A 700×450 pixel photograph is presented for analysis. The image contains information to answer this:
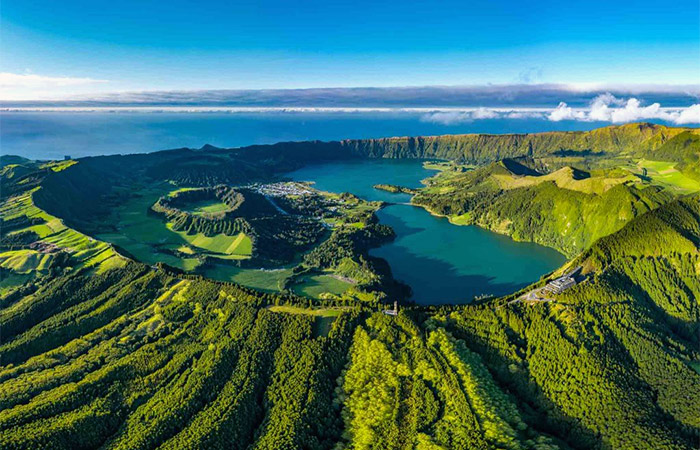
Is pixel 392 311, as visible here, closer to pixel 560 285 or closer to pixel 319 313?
pixel 319 313

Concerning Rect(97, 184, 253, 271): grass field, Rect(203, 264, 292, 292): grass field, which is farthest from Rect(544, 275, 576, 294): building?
Rect(97, 184, 253, 271): grass field

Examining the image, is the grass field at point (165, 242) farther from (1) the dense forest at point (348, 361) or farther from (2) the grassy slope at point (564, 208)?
(2) the grassy slope at point (564, 208)

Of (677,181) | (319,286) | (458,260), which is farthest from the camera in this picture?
(677,181)

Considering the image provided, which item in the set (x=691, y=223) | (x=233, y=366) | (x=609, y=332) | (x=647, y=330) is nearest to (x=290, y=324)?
(x=233, y=366)

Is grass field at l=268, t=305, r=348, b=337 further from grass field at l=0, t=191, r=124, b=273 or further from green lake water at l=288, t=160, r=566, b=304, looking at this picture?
grass field at l=0, t=191, r=124, b=273

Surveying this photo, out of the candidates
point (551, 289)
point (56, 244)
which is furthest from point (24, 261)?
point (551, 289)

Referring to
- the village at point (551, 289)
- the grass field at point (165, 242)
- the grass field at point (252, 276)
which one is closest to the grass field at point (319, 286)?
the grass field at point (252, 276)

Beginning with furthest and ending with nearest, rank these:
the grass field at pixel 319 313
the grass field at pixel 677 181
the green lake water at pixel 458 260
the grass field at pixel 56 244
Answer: the grass field at pixel 677 181, the green lake water at pixel 458 260, the grass field at pixel 56 244, the grass field at pixel 319 313
